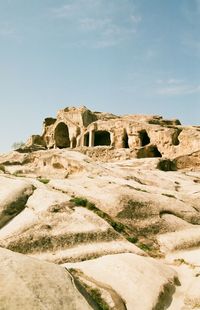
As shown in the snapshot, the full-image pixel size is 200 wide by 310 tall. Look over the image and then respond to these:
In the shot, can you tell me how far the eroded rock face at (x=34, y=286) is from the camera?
18.5ft

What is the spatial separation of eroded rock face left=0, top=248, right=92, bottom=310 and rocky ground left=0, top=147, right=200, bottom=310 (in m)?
0.01

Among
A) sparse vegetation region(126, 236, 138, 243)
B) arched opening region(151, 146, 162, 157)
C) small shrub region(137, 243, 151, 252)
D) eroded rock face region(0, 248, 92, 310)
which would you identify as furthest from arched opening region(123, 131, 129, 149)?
eroded rock face region(0, 248, 92, 310)

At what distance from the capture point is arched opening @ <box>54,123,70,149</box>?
51725 millimetres

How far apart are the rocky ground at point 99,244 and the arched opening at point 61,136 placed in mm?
35208

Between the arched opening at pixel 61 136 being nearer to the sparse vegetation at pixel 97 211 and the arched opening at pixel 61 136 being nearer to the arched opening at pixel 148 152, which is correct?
the arched opening at pixel 148 152

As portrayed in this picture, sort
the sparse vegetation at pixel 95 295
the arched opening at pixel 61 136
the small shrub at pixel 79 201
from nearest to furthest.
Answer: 1. the sparse vegetation at pixel 95 295
2. the small shrub at pixel 79 201
3. the arched opening at pixel 61 136

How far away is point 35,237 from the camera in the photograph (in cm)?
1001

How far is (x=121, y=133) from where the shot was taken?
131ft

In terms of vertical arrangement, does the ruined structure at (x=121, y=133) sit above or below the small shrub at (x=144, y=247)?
above

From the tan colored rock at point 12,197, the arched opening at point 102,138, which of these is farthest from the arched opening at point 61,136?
the tan colored rock at point 12,197

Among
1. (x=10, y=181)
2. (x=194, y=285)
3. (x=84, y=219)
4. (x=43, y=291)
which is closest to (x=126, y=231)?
(x=84, y=219)

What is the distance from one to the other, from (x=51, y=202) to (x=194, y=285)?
4.86 metres

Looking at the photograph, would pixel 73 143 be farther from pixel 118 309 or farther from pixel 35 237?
pixel 118 309

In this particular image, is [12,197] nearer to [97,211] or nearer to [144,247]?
[97,211]
